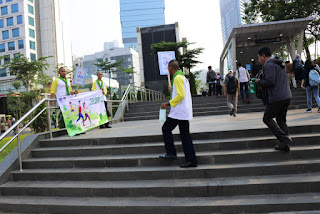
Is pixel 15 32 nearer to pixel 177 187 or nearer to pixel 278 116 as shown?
pixel 177 187

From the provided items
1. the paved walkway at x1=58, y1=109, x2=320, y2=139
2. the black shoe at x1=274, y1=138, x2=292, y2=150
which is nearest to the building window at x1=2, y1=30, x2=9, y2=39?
the paved walkway at x1=58, y1=109, x2=320, y2=139

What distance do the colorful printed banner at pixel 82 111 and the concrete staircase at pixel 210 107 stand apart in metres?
4.26

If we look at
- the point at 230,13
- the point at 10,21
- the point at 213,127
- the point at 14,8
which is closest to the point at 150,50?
the point at 213,127

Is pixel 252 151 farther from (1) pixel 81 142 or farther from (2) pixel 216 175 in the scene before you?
(1) pixel 81 142

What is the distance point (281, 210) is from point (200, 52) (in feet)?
86.7

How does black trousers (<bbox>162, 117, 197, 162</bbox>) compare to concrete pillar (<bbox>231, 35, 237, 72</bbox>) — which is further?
concrete pillar (<bbox>231, 35, 237, 72</bbox>)

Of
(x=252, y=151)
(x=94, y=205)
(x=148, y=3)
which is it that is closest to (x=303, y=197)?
(x=252, y=151)

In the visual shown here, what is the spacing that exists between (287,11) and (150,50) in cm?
1909

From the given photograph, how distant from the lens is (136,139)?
17.0 ft

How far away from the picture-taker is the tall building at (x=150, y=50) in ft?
115

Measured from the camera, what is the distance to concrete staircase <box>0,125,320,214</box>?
11.3ft

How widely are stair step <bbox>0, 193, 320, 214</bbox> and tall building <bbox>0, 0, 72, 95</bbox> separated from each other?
5467 centimetres

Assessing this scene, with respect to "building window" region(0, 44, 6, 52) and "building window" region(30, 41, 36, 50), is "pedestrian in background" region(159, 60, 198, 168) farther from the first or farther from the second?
"building window" region(0, 44, 6, 52)

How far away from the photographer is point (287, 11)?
21.0 meters
